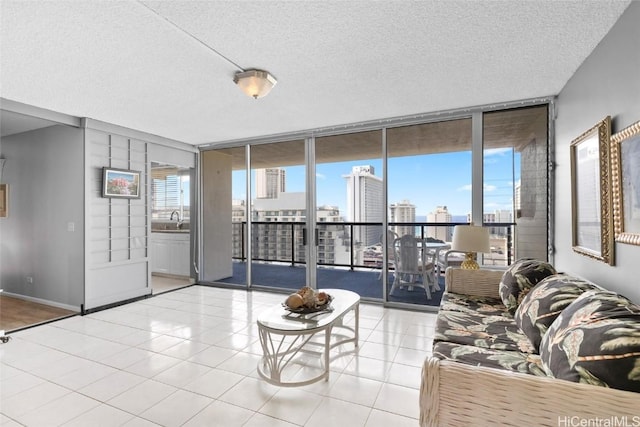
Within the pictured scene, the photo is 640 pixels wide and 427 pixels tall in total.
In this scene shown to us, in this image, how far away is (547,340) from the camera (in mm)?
1505

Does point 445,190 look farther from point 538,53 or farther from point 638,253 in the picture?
point 638,253

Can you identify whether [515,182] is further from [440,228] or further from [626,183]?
[626,183]

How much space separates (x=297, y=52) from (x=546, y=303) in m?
2.34

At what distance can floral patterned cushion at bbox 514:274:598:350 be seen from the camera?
1.78 m

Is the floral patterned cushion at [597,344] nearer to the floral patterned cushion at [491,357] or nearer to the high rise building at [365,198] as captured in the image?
the floral patterned cushion at [491,357]

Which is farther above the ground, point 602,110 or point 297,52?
point 297,52

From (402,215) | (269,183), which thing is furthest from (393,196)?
(269,183)

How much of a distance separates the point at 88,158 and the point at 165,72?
7.29 feet

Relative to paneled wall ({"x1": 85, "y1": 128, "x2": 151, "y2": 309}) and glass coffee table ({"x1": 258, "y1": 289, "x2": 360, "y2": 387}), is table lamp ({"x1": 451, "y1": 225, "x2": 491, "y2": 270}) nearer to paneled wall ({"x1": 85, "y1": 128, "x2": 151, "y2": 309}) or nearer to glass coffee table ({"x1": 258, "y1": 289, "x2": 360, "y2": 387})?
glass coffee table ({"x1": 258, "y1": 289, "x2": 360, "y2": 387})

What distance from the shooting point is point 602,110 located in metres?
2.13

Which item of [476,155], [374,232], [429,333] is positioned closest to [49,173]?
[374,232]

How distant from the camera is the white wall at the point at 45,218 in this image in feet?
13.2

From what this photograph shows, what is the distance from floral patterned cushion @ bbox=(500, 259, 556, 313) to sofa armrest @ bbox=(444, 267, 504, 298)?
0.33 metres
